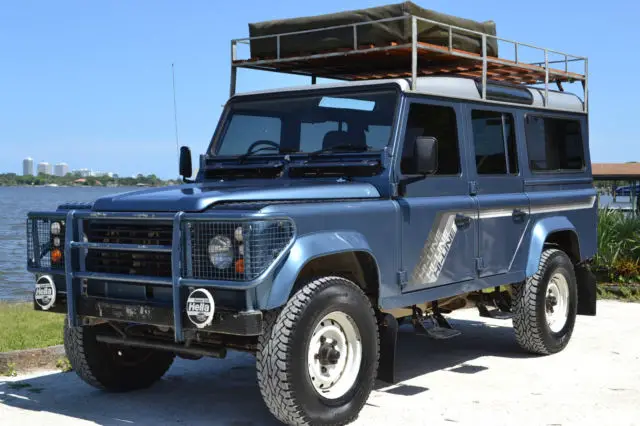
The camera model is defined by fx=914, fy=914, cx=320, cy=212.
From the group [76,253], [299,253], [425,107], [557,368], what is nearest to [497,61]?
[425,107]

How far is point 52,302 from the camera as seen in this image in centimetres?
623

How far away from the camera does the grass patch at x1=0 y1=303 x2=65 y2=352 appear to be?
8.71m

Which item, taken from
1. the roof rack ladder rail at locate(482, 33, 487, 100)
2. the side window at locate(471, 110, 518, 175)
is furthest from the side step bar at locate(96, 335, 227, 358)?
the roof rack ladder rail at locate(482, 33, 487, 100)

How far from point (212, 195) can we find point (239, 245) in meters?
0.51

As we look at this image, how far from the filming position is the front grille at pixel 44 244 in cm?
632

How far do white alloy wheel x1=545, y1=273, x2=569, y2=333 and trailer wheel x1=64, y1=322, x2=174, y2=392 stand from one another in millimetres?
3589

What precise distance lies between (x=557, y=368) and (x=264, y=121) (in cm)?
324

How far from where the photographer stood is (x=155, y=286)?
5738 mm

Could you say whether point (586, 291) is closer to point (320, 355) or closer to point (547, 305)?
point (547, 305)

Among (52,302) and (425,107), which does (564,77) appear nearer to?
(425,107)

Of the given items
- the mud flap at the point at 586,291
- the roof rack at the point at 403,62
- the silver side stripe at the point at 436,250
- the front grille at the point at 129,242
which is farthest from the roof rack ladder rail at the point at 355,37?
the mud flap at the point at 586,291

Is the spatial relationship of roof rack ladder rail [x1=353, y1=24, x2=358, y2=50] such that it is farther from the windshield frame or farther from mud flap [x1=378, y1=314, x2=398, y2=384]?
mud flap [x1=378, y1=314, x2=398, y2=384]

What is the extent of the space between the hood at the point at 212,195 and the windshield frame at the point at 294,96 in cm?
53

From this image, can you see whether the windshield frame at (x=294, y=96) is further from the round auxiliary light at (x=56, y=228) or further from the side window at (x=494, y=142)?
the round auxiliary light at (x=56, y=228)
